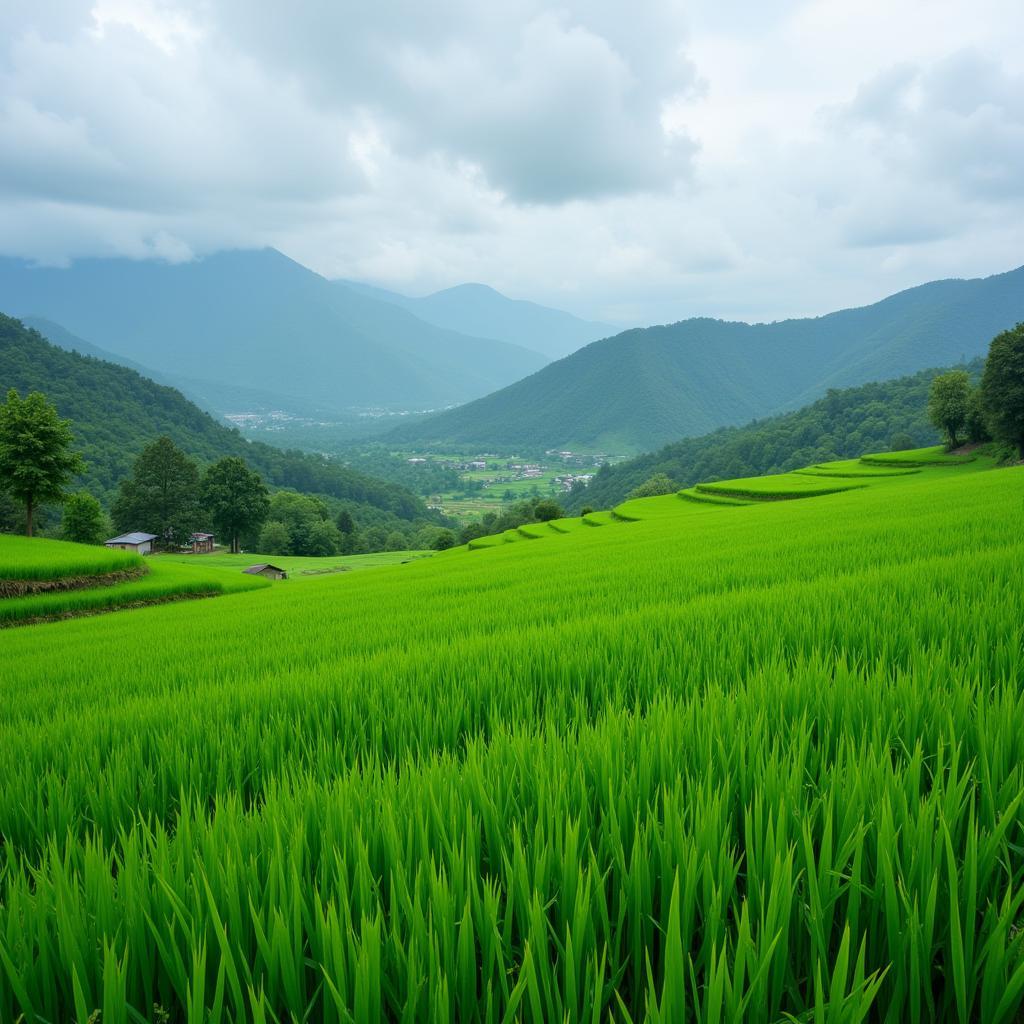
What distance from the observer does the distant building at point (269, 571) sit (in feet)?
148

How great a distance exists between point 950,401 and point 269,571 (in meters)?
54.4

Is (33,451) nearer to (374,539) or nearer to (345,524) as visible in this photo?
(345,524)

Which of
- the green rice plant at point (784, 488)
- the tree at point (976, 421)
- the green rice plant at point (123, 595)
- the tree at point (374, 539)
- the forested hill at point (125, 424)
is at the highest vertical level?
the forested hill at point (125, 424)

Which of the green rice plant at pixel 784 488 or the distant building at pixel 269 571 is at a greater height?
the green rice plant at pixel 784 488

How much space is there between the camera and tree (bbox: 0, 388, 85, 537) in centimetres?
2881

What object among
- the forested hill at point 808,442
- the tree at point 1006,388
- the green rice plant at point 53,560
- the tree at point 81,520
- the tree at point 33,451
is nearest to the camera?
the green rice plant at point 53,560

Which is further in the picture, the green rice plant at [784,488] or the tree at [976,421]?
the tree at [976,421]

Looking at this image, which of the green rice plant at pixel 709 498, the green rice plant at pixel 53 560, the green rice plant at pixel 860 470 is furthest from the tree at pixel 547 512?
the green rice plant at pixel 53 560

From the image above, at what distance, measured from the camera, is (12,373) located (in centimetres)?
10681

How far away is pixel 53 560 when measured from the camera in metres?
19.6

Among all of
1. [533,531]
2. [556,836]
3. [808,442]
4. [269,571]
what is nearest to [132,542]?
[269,571]

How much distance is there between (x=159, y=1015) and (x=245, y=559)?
55544 mm

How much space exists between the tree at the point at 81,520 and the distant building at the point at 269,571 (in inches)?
760

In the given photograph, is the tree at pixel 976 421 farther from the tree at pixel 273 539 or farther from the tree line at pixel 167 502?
the tree at pixel 273 539
